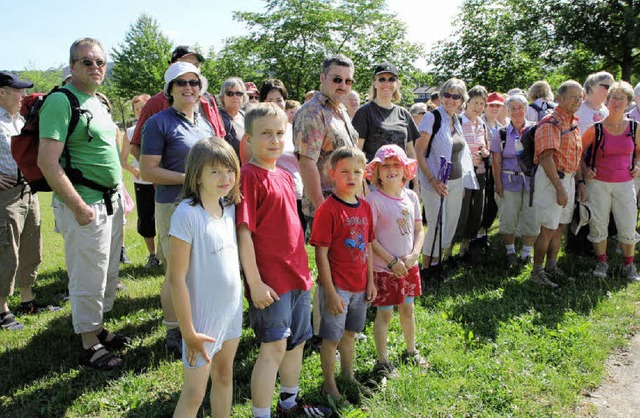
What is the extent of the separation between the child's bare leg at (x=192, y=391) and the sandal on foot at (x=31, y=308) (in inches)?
129

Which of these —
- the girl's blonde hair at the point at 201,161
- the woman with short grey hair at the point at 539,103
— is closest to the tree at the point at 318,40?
the woman with short grey hair at the point at 539,103

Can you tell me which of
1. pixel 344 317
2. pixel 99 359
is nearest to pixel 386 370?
pixel 344 317

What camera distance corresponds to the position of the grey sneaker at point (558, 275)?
5.52m

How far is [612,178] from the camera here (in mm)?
5625

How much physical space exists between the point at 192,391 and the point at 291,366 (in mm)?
691

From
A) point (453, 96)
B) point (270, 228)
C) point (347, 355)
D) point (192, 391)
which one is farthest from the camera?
point (453, 96)

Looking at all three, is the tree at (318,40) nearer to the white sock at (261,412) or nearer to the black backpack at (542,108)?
the black backpack at (542,108)

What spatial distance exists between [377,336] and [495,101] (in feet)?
14.2

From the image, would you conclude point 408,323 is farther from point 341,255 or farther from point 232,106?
point 232,106

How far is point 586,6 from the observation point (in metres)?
24.3

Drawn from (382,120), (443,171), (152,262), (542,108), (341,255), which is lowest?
(152,262)

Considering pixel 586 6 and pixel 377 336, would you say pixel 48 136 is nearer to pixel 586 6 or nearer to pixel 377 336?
pixel 377 336

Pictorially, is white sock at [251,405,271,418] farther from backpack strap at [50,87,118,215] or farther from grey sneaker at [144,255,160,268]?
grey sneaker at [144,255,160,268]

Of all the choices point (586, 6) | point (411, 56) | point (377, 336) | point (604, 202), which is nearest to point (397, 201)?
point (377, 336)
